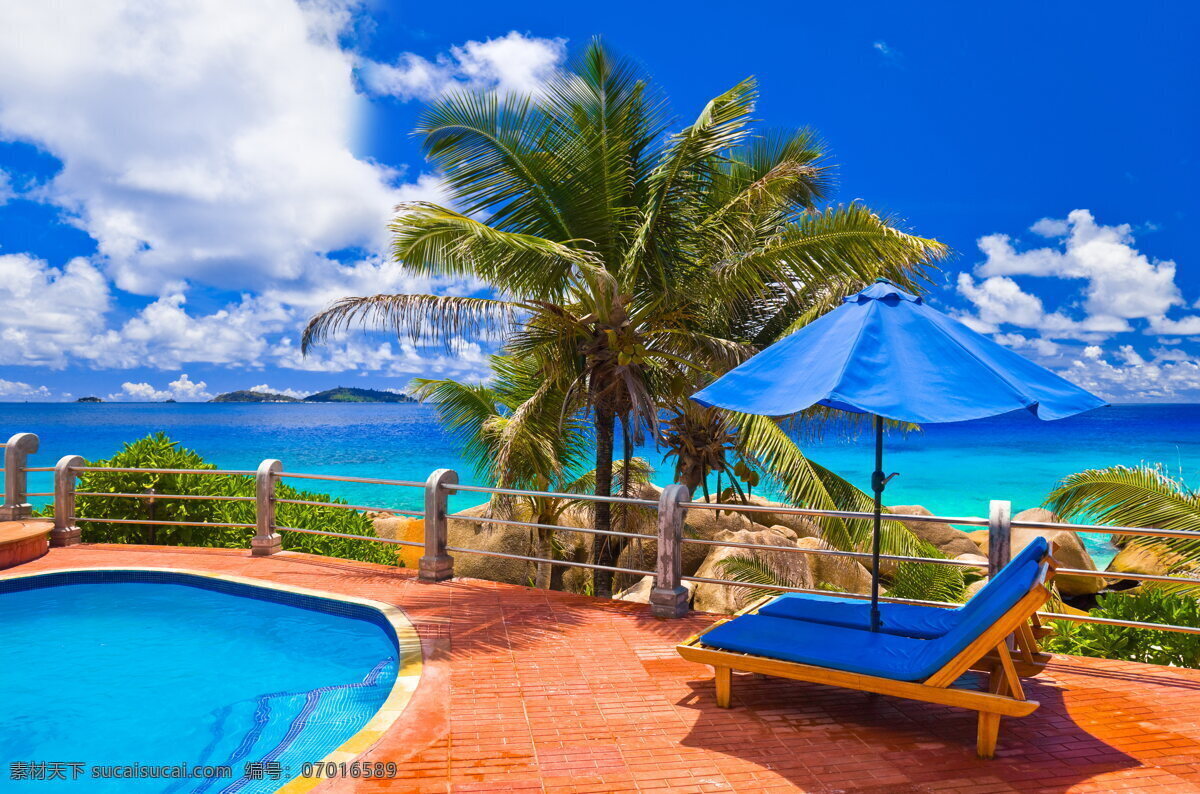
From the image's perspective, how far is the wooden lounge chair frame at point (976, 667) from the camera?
3889 millimetres

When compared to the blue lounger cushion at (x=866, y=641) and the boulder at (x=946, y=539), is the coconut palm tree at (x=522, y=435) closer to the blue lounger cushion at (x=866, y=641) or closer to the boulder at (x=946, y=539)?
the blue lounger cushion at (x=866, y=641)

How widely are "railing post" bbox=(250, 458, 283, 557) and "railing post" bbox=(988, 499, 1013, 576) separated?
7.98 metres

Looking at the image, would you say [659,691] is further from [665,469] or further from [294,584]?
[665,469]

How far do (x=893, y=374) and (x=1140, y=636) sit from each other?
16.9ft

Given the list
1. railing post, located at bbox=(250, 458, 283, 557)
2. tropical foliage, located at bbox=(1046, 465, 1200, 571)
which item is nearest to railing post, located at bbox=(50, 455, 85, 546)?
railing post, located at bbox=(250, 458, 283, 557)

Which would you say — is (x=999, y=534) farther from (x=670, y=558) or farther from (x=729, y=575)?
(x=729, y=575)

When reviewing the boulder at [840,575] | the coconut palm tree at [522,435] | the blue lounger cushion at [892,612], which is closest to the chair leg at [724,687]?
the blue lounger cushion at [892,612]

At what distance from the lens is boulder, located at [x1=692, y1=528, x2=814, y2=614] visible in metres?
10.2

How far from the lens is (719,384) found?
4.86m

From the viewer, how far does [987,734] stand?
4.18 m

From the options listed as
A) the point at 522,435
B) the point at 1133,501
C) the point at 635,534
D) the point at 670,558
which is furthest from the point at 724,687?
the point at 522,435

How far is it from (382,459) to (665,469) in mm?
24690

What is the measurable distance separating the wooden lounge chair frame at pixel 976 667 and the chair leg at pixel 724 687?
0.08 m

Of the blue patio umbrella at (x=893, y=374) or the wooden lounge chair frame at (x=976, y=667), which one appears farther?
the blue patio umbrella at (x=893, y=374)
